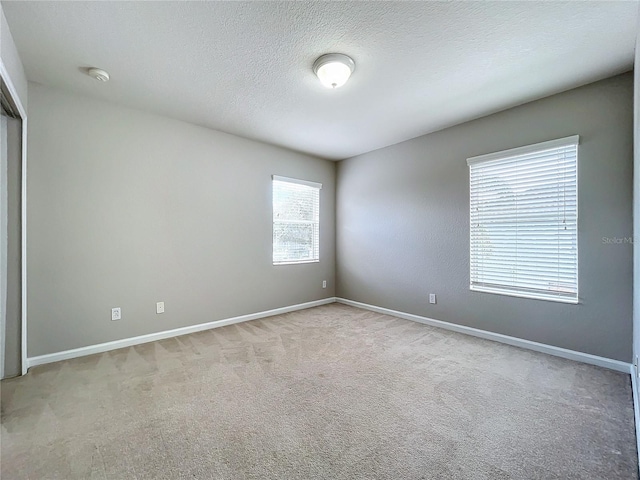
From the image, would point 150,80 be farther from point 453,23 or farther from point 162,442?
point 162,442

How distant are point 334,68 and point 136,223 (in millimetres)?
2636

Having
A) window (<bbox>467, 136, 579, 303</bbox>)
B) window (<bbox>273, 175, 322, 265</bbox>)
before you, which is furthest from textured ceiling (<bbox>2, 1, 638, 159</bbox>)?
window (<bbox>273, 175, 322, 265</bbox>)

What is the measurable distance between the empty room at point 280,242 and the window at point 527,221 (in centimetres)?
2

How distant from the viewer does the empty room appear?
172 centimetres

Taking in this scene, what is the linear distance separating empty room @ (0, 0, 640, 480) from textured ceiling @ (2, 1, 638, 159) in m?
0.02

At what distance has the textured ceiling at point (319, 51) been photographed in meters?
1.82

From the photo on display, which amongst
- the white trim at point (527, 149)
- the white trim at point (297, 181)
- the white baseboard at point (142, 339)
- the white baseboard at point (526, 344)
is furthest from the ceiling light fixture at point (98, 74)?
the white baseboard at point (526, 344)

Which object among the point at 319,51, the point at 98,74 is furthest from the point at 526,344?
the point at 98,74

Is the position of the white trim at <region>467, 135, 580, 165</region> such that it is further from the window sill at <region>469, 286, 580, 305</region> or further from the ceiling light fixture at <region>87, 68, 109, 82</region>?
the ceiling light fixture at <region>87, 68, 109, 82</region>

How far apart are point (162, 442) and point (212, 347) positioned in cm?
144

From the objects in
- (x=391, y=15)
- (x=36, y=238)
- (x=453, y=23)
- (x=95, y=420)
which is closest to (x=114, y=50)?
(x=36, y=238)

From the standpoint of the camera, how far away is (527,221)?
304cm

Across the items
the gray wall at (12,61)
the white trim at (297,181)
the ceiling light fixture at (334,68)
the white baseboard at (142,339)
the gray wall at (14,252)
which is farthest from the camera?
the white trim at (297,181)

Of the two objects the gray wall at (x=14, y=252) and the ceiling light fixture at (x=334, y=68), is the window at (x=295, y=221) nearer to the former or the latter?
the ceiling light fixture at (x=334, y=68)
